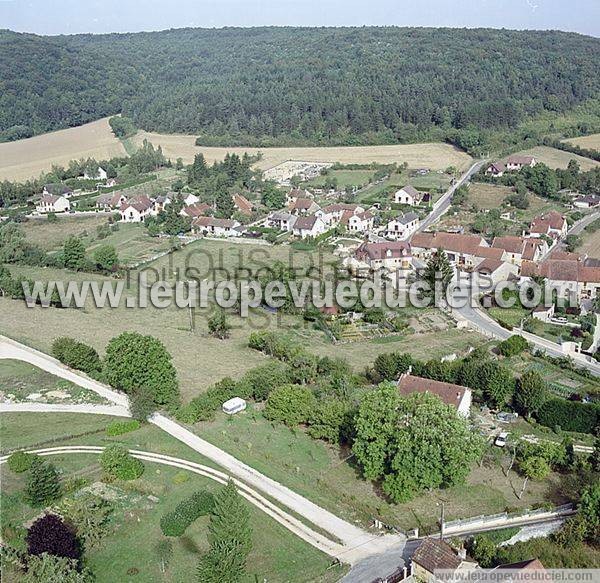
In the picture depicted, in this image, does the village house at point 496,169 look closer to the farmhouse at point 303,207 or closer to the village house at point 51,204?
the farmhouse at point 303,207

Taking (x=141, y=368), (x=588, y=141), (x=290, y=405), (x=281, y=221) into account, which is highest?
(x=588, y=141)

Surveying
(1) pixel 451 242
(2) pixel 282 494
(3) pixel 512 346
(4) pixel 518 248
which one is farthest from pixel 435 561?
(1) pixel 451 242

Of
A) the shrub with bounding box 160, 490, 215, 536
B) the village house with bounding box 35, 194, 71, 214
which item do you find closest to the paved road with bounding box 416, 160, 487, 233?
the village house with bounding box 35, 194, 71, 214

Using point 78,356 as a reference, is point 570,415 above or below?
below

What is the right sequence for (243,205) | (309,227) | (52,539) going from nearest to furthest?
(52,539) < (309,227) < (243,205)

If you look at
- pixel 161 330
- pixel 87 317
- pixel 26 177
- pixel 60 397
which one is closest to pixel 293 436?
pixel 60 397

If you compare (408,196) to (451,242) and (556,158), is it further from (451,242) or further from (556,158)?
(556,158)

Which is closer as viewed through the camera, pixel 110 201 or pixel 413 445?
pixel 413 445

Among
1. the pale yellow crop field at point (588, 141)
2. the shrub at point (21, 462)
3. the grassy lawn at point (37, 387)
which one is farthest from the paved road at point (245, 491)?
the pale yellow crop field at point (588, 141)
